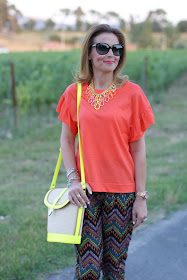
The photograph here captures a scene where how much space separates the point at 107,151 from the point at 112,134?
98 mm

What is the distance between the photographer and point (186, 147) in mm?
7648

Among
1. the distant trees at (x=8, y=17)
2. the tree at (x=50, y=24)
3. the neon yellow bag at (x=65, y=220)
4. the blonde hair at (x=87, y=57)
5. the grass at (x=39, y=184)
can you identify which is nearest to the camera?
the neon yellow bag at (x=65, y=220)

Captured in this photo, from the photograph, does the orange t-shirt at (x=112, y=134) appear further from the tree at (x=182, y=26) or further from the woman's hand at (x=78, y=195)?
Answer: the tree at (x=182, y=26)

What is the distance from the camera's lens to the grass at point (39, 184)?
3.42 meters

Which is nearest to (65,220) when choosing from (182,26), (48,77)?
(48,77)

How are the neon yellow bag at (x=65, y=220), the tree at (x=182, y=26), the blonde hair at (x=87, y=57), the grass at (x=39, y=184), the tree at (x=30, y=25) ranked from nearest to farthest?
1. the neon yellow bag at (x=65, y=220)
2. the blonde hair at (x=87, y=57)
3. the grass at (x=39, y=184)
4. the tree at (x=182, y=26)
5. the tree at (x=30, y=25)

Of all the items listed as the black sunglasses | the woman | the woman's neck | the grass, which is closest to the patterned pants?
the woman

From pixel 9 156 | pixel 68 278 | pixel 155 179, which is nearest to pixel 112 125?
pixel 68 278

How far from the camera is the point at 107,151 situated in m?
2.21

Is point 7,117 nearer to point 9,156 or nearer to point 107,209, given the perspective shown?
point 9,156

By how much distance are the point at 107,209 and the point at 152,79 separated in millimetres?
14621

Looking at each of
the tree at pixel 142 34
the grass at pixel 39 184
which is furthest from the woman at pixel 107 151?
the tree at pixel 142 34

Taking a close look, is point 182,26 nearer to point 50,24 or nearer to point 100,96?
point 50,24

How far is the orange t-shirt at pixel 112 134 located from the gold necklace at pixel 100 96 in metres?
0.02
